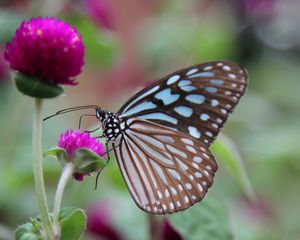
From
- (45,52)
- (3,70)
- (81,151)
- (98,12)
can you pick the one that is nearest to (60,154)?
(81,151)

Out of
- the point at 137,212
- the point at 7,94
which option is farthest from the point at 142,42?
the point at 137,212

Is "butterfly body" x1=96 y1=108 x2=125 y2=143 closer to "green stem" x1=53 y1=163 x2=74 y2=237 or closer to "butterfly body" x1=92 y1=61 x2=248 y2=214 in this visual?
"butterfly body" x1=92 y1=61 x2=248 y2=214

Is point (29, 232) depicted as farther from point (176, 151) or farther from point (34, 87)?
point (176, 151)

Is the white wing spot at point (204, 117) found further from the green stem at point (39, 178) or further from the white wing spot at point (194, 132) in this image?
the green stem at point (39, 178)

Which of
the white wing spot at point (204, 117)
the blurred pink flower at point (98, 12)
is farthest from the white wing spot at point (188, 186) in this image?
the blurred pink flower at point (98, 12)

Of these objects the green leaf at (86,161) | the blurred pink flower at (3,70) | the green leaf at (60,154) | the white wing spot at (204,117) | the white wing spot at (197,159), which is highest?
the blurred pink flower at (3,70)
